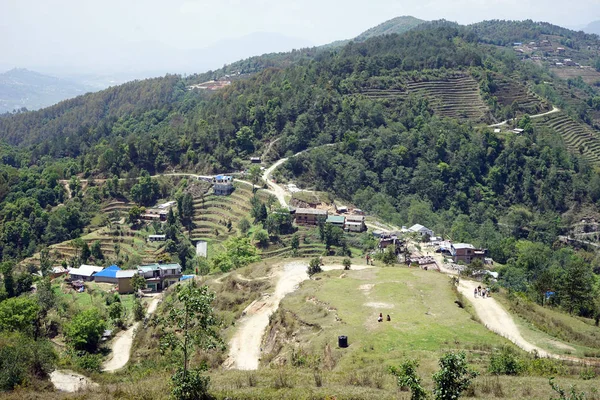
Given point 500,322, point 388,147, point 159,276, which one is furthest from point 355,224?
point 500,322

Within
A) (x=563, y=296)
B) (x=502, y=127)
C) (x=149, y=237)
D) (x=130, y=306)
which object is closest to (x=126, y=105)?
(x=149, y=237)

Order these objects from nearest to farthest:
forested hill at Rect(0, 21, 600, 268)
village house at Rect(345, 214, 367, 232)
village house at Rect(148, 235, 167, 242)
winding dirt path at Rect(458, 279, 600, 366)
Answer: winding dirt path at Rect(458, 279, 600, 366) < village house at Rect(345, 214, 367, 232) < village house at Rect(148, 235, 167, 242) < forested hill at Rect(0, 21, 600, 268)

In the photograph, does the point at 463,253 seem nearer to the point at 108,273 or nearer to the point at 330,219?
the point at 330,219

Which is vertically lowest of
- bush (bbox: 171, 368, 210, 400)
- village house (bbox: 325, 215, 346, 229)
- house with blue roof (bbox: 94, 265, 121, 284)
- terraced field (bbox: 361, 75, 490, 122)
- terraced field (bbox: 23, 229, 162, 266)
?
terraced field (bbox: 23, 229, 162, 266)

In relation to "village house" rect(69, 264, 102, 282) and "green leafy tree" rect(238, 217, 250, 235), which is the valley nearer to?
"village house" rect(69, 264, 102, 282)

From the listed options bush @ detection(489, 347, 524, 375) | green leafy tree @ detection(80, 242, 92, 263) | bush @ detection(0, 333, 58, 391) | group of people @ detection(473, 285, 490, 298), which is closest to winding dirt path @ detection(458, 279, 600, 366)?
group of people @ detection(473, 285, 490, 298)

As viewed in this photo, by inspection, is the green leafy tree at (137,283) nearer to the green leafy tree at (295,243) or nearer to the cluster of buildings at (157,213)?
the green leafy tree at (295,243)

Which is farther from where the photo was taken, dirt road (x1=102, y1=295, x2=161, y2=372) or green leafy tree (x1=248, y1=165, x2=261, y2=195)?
green leafy tree (x1=248, y1=165, x2=261, y2=195)

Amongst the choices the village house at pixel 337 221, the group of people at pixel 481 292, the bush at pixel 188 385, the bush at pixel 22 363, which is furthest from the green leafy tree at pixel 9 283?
the group of people at pixel 481 292
